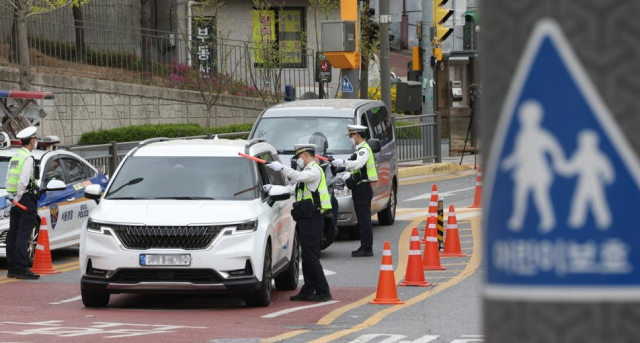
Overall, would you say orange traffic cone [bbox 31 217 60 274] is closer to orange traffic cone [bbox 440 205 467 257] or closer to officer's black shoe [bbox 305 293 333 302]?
officer's black shoe [bbox 305 293 333 302]

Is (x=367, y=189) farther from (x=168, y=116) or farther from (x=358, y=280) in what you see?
(x=168, y=116)

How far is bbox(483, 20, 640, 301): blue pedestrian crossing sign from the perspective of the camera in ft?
5.36

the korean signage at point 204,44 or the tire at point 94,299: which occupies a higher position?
the korean signage at point 204,44

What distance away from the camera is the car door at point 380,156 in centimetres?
1964

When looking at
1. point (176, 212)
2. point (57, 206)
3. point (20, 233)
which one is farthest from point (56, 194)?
point (176, 212)

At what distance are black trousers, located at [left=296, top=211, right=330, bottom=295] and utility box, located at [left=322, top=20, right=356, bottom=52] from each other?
12.3 metres

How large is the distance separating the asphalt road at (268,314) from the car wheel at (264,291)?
0.09 m

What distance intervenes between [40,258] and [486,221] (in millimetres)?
14678

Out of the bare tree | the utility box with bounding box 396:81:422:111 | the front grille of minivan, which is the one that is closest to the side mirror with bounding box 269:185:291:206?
the front grille of minivan

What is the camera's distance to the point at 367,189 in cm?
1711

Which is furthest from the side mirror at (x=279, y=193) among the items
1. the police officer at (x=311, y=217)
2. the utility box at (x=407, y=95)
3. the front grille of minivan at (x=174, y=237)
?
the utility box at (x=407, y=95)

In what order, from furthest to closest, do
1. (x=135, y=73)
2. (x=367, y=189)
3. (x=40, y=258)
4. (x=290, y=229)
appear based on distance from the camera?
(x=135, y=73), (x=367, y=189), (x=40, y=258), (x=290, y=229)

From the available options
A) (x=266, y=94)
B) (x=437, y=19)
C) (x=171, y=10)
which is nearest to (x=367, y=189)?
(x=437, y=19)

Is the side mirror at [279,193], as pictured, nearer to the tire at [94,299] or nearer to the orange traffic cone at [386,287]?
the orange traffic cone at [386,287]
